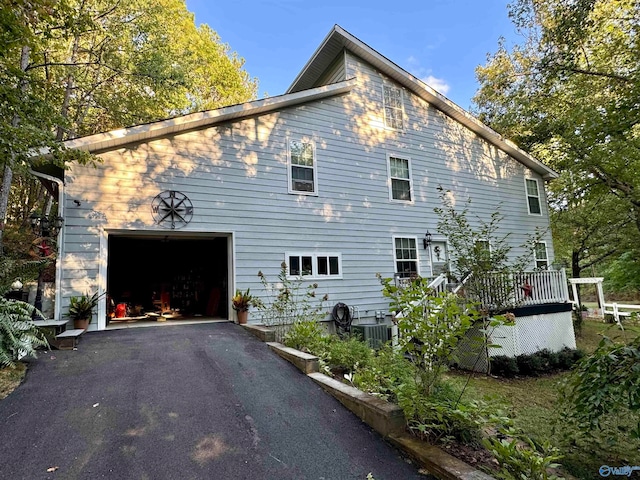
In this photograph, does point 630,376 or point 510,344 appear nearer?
point 630,376

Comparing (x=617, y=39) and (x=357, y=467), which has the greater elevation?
(x=617, y=39)

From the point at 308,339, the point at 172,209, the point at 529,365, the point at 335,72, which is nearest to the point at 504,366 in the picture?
the point at 529,365

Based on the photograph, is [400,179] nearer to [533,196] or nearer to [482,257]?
[482,257]

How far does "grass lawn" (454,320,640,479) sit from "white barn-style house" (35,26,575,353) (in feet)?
7.16

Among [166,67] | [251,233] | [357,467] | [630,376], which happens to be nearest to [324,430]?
[357,467]

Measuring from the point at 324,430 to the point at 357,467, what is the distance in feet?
1.95

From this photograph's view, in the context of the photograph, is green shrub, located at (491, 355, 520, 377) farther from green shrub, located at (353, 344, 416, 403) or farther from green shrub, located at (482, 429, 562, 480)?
green shrub, located at (482, 429, 562, 480)

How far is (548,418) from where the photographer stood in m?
5.11

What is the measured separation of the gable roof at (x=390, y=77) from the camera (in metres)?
10.1

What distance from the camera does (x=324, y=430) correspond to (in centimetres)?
324

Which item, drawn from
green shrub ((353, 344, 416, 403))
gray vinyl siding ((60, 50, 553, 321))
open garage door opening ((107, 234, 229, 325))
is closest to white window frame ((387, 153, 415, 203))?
gray vinyl siding ((60, 50, 553, 321))

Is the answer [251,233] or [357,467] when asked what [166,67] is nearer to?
[251,233]

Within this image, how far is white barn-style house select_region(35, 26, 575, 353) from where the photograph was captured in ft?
23.7

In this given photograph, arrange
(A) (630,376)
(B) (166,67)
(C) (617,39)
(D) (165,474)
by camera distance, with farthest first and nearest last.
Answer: (B) (166,67)
(C) (617,39)
(A) (630,376)
(D) (165,474)
